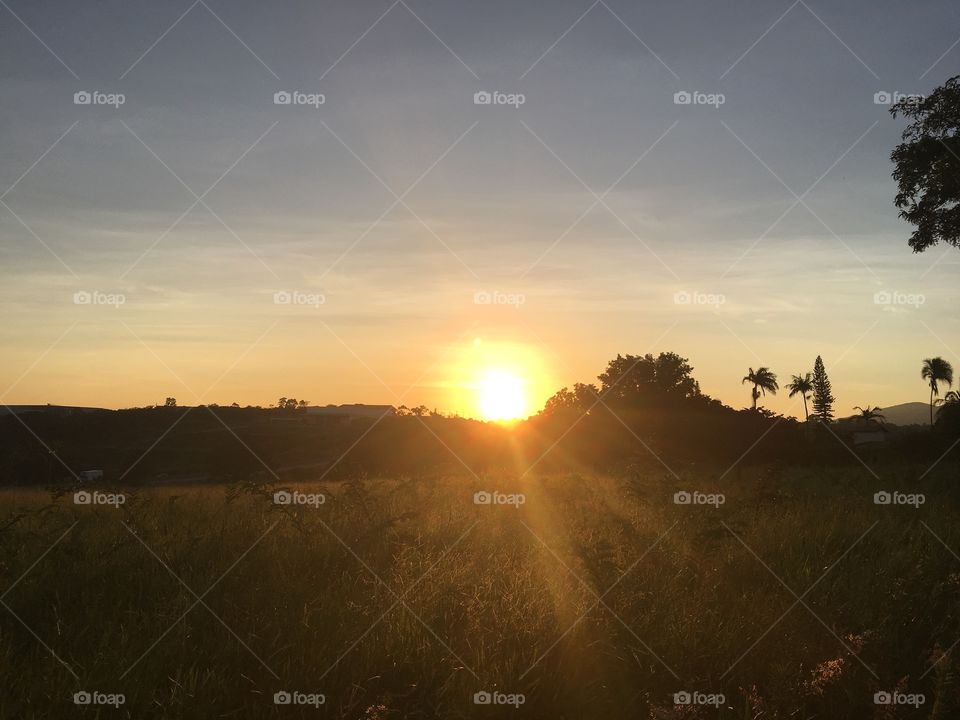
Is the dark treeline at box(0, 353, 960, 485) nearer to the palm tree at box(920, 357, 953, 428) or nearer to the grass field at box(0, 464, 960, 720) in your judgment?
the grass field at box(0, 464, 960, 720)

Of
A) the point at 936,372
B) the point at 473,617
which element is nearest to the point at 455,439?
the point at 473,617

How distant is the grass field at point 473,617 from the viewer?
472 cm

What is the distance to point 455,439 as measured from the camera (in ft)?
121

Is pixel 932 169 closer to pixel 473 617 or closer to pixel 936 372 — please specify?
pixel 473 617

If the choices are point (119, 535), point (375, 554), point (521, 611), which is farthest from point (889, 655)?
point (119, 535)

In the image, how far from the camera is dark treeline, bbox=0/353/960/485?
1194 inches

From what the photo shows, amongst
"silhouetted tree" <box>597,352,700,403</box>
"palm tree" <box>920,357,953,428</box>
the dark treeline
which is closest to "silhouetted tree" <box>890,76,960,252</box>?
the dark treeline

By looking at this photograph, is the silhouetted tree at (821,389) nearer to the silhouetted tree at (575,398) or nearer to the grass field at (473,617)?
the silhouetted tree at (575,398)

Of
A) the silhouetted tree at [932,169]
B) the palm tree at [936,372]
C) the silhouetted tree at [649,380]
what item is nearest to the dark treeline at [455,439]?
the silhouetted tree at [649,380]

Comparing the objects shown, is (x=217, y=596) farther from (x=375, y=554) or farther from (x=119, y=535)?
(x=119, y=535)

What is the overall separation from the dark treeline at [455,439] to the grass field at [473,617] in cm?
1105

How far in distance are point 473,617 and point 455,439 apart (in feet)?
103

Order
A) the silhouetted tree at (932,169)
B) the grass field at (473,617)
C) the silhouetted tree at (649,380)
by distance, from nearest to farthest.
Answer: the grass field at (473,617)
the silhouetted tree at (932,169)
the silhouetted tree at (649,380)

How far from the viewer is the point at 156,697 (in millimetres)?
4637
